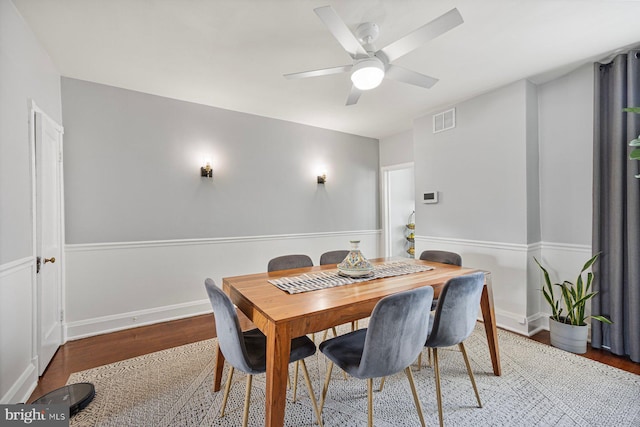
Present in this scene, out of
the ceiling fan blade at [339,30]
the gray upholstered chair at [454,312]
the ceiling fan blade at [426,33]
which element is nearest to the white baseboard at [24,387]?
the gray upholstered chair at [454,312]

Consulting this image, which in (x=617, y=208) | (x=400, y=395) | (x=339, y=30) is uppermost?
(x=339, y=30)

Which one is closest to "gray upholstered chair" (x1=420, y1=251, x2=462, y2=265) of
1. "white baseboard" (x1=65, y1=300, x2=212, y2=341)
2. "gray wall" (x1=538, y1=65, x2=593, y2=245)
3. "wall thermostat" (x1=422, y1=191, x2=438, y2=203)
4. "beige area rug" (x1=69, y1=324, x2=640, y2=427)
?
Answer: "beige area rug" (x1=69, y1=324, x2=640, y2=427)

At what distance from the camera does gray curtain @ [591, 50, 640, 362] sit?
7.41ft

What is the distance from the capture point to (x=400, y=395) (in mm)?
1886

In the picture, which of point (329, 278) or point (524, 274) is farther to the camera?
point (524, 274)

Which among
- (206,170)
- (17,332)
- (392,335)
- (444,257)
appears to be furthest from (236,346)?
(206,170)

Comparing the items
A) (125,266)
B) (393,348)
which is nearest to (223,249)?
(125,266)

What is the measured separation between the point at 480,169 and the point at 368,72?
206 centimetres

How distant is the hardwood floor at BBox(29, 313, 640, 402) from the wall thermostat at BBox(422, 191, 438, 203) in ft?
5.85

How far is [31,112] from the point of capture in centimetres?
204

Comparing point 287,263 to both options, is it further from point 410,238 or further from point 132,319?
point 410,238

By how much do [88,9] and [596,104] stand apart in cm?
407

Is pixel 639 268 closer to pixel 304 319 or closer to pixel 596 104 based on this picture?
pixel 596 104

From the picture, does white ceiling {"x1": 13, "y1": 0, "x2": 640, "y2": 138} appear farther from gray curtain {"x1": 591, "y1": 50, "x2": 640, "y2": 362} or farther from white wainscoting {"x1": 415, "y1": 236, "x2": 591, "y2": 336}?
white wainscoting {"x1": 415, "y1": 236, "x2": 591, "y2": 336}
